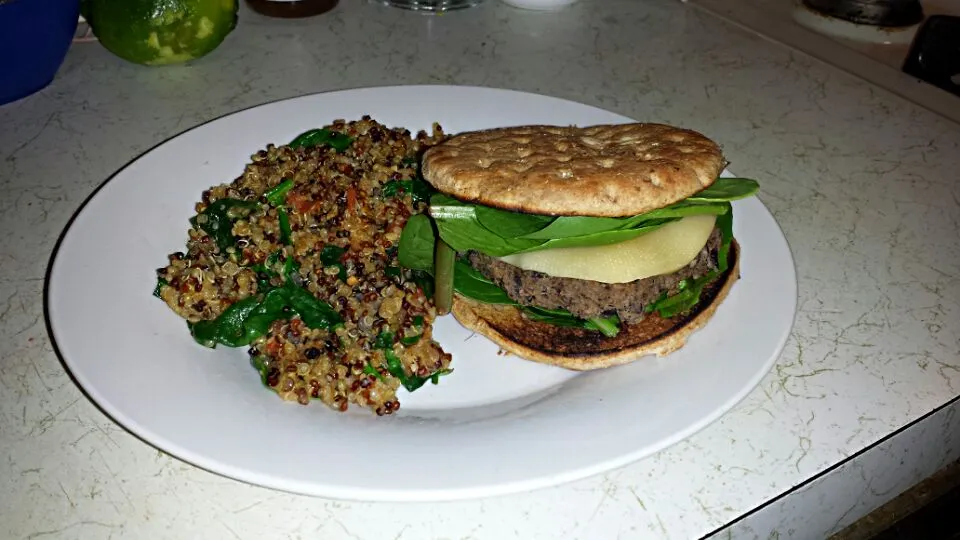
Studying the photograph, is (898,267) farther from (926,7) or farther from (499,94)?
(926,7)

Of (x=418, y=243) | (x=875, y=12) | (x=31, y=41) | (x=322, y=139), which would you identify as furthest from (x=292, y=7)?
(x=875, y=12)

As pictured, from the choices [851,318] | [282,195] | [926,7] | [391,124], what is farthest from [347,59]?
[926,7]

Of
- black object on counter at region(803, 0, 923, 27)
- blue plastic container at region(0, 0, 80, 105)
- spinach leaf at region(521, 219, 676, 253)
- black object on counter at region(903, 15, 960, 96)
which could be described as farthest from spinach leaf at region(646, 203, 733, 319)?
black object on counter at region(803, 0, 923, 27)

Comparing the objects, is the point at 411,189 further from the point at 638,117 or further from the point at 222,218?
the point at 638,117

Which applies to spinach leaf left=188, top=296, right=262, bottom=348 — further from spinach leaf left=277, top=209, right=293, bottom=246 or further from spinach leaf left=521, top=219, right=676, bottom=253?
spinach leaf left=521, top=219, right=676, bottom=253

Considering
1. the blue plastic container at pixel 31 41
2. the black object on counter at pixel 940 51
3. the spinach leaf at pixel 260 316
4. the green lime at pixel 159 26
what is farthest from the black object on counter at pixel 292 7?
the black object on counter at pixel 940 51

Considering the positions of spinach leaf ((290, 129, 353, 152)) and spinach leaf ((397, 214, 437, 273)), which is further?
spinach leaf ((290, 129, 353, 152))
